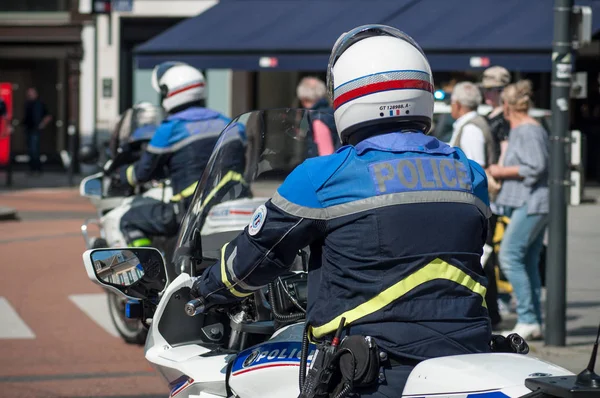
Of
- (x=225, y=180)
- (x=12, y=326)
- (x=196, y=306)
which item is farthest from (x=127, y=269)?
(x=12, y=326)

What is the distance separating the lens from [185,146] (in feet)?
23.4

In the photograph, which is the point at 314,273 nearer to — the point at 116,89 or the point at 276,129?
the point at 276,129

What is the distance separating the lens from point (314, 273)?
3.20 metres

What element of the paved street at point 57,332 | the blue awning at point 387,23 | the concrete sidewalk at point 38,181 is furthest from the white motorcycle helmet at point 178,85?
the concrete sidewalk at point 38,181

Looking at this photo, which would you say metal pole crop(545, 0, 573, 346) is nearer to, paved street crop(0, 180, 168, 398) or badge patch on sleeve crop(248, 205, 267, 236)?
paved street crop(0, 180, 168, 398)

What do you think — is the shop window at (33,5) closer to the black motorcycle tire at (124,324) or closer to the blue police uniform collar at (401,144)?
the black motorcycle tire at (124,324)

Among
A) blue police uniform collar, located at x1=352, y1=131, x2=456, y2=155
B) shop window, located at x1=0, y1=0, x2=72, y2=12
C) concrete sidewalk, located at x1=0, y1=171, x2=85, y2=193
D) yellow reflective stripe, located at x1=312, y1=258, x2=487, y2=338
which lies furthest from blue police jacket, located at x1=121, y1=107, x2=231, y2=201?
shop window, located at x1=0, y1=0, x2=72, y2=12

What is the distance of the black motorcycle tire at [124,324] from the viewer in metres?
7.99

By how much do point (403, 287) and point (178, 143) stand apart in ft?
14.1

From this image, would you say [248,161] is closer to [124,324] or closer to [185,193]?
[185,193]

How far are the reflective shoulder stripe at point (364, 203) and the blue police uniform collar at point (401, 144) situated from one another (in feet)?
0.48

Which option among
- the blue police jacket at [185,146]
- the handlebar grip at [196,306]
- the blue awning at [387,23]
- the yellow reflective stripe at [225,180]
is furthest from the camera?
the blue awning at [387,23]

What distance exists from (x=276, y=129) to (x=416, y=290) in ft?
4.82

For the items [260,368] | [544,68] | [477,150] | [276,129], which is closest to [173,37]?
[544,68]
